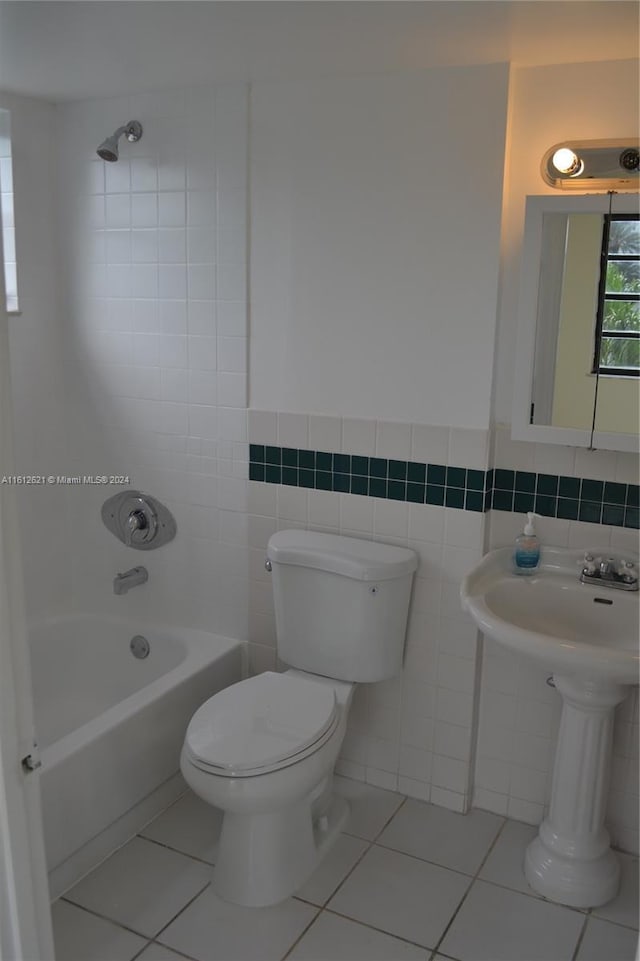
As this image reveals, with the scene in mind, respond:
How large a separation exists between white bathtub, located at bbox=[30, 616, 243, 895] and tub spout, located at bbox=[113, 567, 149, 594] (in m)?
0.18

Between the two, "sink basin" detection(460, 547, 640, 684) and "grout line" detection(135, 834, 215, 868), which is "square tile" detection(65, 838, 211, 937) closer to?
"grout line" detection(135, 834, 215, 868)

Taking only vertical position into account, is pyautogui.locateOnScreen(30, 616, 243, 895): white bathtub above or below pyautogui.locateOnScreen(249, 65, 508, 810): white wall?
below

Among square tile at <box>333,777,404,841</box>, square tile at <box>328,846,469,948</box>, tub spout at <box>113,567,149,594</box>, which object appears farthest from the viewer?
tub spout at <box>113,567,149,594</box>

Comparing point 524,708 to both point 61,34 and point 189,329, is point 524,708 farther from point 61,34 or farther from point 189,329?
point 61,34

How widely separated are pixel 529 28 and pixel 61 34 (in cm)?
112

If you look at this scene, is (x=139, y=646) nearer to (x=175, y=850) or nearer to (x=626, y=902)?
(x=175, y=850)

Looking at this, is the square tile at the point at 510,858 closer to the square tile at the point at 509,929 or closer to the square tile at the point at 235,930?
the square tile at the point at 509,929

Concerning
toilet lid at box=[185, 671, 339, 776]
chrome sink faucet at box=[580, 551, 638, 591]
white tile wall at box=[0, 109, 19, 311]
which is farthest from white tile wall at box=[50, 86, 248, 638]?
chrome sink faucet at box=[580, 551, 638, 591]

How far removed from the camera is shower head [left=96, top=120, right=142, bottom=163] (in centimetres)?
266

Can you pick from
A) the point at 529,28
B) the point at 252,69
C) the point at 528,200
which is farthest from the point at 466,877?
the point at 252,69

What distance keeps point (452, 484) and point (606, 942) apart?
1256 millimetres

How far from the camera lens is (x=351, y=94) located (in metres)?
2.46

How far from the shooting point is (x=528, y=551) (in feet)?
7.91

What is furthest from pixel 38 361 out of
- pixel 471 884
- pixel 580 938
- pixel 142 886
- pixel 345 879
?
pixel 580 938
